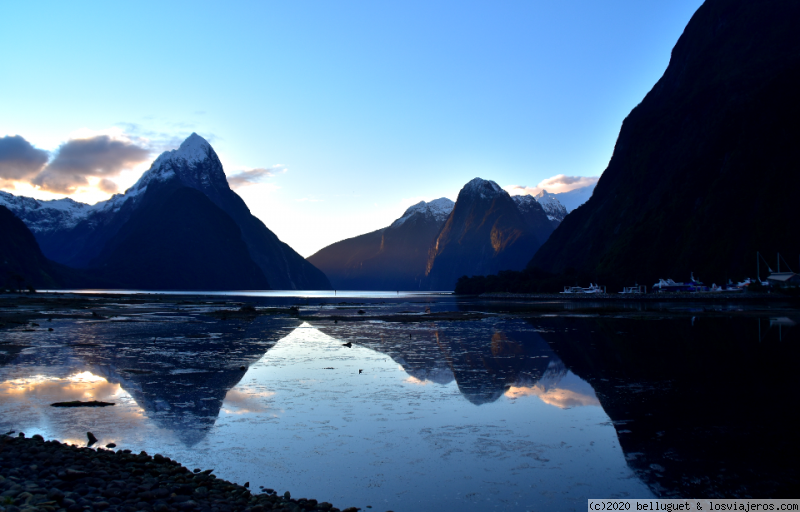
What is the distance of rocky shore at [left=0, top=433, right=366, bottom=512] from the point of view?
31.3ft

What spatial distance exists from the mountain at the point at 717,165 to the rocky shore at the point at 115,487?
133 m

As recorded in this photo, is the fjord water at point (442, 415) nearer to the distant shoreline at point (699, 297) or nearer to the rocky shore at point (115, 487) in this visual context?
the rocky shore at point (115, 487)

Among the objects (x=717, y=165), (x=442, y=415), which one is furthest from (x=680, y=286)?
(x=442, y=415)

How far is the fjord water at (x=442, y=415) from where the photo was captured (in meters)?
12.0

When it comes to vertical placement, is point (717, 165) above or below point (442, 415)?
above

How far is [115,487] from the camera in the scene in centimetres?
1045

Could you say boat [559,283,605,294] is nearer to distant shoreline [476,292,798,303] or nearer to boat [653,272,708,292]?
distant shoreline [476,292,798,303]

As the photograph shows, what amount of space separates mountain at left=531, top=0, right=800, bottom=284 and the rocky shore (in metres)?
133

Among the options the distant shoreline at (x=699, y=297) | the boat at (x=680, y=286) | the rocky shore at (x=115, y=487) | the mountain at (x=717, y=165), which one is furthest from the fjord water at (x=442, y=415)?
the mountain at (x=717, y=165)

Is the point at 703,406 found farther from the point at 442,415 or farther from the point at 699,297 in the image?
the point at 699,297

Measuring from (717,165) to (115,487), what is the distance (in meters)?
162

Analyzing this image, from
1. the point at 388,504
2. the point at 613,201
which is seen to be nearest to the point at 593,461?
the point at 388,504

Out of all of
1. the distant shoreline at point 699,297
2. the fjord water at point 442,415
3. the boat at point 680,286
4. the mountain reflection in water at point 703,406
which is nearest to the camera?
the fjord water at point 442,415

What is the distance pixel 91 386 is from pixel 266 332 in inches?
1070
